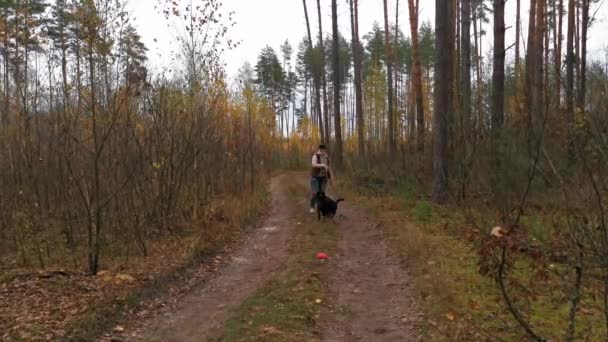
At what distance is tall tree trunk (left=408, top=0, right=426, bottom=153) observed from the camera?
50.0ft

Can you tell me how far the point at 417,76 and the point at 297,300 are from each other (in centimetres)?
1351

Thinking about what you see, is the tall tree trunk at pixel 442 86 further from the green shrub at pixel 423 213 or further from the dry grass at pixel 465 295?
the dry grass at pixel 465 295

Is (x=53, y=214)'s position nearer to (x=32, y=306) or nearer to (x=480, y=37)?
(x=32, y=306)

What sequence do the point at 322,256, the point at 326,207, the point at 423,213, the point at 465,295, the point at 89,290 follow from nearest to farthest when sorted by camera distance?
the point at 465,295, the point at 89,290, the point at 322,256, the point at 423,213, the point at 326,207

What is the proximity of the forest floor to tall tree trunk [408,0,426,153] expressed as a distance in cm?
672

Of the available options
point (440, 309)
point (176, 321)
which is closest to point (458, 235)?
point (440, 309)

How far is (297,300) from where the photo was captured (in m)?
5.72

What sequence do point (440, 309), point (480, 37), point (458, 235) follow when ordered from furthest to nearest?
point (480, 37), point (458, 235), point (440, 309)

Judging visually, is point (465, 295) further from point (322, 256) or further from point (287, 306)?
point (322, 256)

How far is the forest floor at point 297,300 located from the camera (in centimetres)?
496

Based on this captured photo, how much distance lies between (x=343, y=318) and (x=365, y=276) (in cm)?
172

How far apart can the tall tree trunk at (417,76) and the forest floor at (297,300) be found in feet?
22.0

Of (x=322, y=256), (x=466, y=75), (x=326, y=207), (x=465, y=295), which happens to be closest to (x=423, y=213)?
(x=326, y=207)

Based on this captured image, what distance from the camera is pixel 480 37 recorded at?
33969 millimetres
